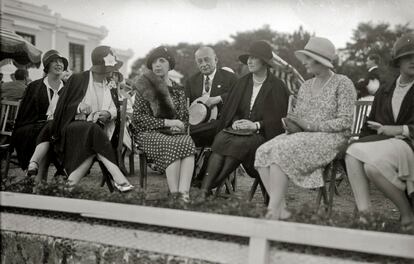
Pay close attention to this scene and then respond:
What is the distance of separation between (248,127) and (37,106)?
8.25ft

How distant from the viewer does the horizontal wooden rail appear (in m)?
2.97

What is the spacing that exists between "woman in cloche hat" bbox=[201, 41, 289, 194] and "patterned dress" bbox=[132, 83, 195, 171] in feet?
1.04

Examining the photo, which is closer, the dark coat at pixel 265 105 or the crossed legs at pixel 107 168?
the crossed legs at pixel 107 168

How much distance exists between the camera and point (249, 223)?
10.5ft

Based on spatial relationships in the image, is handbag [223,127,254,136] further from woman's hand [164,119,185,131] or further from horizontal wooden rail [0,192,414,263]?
horizontal wooden rail [0,192,414,263]

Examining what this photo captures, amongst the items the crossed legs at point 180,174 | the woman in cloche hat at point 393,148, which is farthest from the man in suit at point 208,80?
the woman in cloche hat at point 393,148

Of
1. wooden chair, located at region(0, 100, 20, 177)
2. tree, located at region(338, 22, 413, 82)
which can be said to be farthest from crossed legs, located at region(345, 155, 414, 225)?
tree, located at region(338, 22, 413, 82)

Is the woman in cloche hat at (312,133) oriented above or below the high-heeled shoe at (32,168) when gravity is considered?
above

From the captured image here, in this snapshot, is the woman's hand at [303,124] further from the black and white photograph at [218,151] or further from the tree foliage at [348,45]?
the tree foliage at [348,45]

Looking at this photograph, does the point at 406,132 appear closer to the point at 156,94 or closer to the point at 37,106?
the point at 156,94

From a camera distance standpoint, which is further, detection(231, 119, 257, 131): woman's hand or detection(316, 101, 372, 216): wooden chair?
detection(231, 119, 257, 131): woman's hand

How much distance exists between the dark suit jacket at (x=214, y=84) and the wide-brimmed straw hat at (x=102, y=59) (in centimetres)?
116

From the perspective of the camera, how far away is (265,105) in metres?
4.70

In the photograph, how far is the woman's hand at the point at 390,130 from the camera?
3739mm
